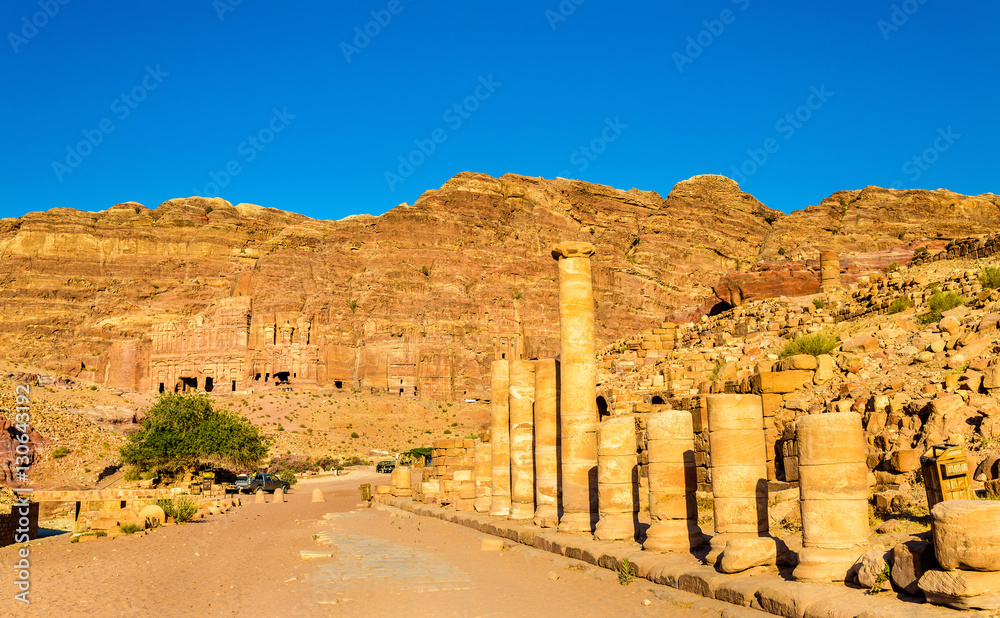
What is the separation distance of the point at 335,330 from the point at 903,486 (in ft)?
305

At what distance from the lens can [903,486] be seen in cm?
1327

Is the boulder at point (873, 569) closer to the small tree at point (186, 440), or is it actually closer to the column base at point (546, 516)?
the column base at point (546, 516)

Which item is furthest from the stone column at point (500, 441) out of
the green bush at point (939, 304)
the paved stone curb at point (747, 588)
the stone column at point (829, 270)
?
the stone column at point (829, 270)

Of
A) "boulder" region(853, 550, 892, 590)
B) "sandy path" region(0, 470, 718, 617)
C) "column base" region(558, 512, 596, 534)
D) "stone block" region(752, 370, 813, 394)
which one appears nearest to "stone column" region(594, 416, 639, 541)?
"column base" region(558, 512, 596, 534)

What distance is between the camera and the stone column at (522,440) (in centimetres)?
1867

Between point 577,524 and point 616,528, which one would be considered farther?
point 577,524

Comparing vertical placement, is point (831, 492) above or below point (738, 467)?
below

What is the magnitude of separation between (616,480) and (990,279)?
57.1ft

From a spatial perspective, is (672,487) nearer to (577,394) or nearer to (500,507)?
(577,394)

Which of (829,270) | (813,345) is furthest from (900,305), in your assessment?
(829,270)

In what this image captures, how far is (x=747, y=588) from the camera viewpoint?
8.95m

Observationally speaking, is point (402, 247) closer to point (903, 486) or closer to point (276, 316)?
point (276, 316)

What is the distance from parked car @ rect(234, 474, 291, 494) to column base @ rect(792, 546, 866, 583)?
36712 millimetres

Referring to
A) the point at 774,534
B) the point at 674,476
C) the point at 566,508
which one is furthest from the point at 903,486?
the point at 566,508
